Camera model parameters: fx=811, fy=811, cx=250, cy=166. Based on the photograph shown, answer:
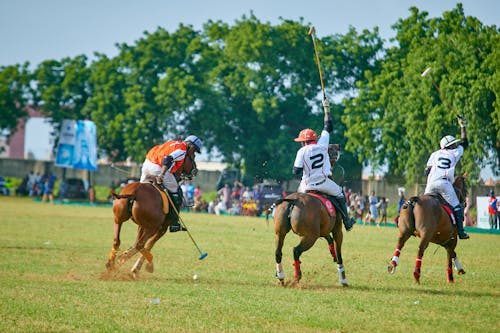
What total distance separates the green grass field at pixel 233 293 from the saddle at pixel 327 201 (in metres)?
1.34

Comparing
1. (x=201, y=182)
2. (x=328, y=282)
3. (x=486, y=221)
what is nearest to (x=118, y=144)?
(x=201, y=182)

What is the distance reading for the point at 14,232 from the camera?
25703 millimetres

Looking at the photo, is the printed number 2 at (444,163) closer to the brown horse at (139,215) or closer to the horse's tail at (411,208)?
the horse's tail at (411,208)

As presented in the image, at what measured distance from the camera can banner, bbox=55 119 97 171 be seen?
55031mm

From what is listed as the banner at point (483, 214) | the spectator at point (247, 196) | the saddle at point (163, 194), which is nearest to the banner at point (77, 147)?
the spectator at point (247, 196)

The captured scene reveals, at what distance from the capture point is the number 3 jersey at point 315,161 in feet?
47.6

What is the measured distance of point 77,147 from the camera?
5541cm

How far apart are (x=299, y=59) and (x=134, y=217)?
4551cm

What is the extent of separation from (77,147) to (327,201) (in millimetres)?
42973

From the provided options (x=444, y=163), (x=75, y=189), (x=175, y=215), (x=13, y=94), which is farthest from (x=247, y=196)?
(x=444, y=163)

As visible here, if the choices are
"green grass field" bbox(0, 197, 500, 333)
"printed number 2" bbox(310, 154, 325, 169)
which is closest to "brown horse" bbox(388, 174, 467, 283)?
"green grass field" bbox(0, 197, 500, 333)

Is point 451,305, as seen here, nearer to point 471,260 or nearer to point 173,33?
point 471,260

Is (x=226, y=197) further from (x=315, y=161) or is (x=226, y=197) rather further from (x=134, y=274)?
(x=315, y=161)

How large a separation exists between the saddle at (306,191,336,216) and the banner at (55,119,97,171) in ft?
136
